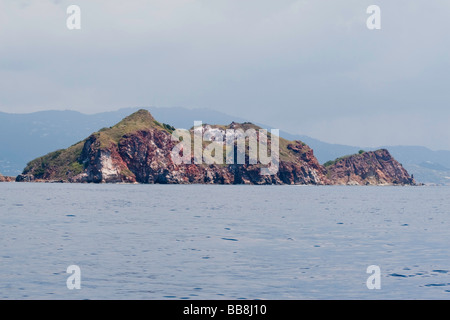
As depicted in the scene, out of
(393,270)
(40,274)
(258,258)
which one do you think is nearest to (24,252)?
(40,274)

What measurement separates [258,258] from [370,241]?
61.4 feet

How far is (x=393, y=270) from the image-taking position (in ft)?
128

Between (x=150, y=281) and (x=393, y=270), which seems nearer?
(x=150, y=281)

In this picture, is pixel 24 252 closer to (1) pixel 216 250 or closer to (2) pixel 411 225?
(1) pixel 216 250

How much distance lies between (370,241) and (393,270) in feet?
61.4
